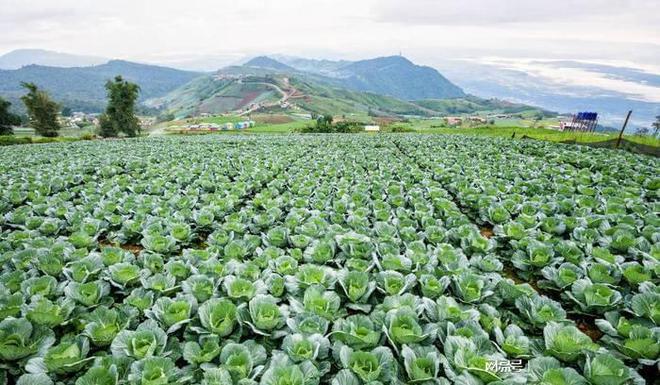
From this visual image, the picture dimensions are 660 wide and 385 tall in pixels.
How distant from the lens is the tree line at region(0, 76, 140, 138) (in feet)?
181

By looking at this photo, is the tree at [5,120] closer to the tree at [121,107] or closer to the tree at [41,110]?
the tree at [41,110]

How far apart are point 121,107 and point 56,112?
9.98 m

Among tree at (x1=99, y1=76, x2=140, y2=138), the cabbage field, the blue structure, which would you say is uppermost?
tree at (x1=99, y1=76, x2=140, y2=138)

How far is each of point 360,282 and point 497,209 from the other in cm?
468

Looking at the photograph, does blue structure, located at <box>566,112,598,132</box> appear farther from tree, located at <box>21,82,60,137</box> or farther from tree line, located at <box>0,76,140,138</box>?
tree, located at <box>21,82,60,137</box>

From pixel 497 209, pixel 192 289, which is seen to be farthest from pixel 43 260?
pixel 497 209

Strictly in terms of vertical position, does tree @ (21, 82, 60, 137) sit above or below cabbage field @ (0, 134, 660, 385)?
above

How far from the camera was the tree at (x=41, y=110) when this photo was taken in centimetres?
5509

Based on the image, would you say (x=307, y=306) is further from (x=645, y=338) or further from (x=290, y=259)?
(x=645, y=338)

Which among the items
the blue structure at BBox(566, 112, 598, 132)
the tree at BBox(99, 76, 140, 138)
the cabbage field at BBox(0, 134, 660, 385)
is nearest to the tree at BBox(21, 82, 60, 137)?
the tree at BBox(99, 76, 140, 138)

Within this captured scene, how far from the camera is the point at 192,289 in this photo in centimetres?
405

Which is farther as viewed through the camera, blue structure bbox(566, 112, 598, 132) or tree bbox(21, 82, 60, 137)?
tree bbox(21, 82, 60, 137)

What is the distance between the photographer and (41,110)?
5603 centimetres

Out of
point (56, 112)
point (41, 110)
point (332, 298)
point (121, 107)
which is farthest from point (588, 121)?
point (56, 112)
